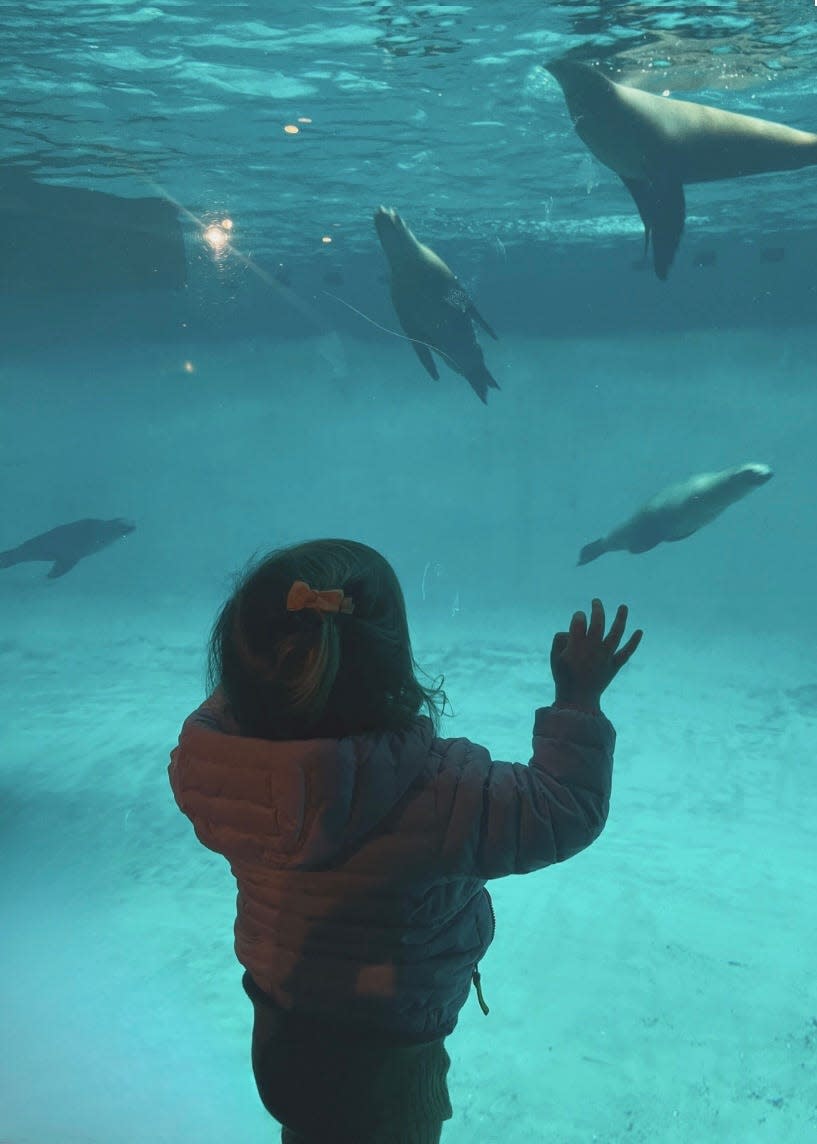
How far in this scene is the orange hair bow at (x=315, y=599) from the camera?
4.92ft

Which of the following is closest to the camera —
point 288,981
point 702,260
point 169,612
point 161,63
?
point 288,981

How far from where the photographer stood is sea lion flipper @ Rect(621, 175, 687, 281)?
614 centimetres

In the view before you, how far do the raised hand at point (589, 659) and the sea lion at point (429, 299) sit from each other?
5.54 metres

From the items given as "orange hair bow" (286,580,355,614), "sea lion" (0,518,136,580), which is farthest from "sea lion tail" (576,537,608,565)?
"orange hair bow" (286,580,355,614)

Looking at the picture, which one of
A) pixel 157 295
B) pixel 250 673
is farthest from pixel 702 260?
pixel 250 673

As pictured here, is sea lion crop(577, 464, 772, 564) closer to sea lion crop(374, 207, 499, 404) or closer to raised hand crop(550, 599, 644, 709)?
sea lion crop(374, 207, 499, 404)

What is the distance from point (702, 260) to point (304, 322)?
33.0ft

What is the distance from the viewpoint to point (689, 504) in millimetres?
9234

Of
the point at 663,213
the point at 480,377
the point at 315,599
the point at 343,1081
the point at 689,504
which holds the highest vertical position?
the point at 315,599

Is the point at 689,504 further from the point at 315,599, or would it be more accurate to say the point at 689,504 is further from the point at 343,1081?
the point at 315,599

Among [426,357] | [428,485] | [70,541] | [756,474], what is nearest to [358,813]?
[426,357]

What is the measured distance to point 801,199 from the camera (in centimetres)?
1576

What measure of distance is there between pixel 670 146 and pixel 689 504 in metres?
3.93

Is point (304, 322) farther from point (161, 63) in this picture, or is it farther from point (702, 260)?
point (161, 63)
